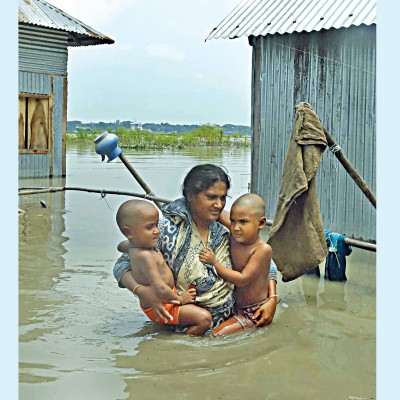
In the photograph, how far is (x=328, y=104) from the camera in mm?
8531

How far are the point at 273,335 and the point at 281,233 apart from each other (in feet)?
3.58

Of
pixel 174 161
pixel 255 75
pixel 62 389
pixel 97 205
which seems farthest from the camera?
pixel 174 161

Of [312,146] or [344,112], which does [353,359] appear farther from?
[344,112]

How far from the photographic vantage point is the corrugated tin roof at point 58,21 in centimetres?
1501

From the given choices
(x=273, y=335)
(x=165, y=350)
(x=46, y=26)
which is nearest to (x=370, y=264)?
(x=273, y=335)

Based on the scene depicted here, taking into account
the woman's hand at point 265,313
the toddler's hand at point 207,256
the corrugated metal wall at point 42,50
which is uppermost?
the corrugated metal wall at point 42,50

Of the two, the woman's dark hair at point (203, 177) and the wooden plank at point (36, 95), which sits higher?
the wooden plank at point (36, 95)

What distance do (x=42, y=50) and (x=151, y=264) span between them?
12.4m

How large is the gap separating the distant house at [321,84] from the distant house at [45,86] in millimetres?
7284

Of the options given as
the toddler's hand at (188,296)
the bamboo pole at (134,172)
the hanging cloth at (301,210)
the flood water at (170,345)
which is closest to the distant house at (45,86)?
the flood water at (170,345)

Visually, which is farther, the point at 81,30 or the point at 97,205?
the point at 81,30

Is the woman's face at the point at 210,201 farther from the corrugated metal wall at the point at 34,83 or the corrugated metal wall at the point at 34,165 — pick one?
the corrugated metal wall at the point at 34,83

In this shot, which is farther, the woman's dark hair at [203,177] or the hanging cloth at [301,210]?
the hanging cloth at [301,210]

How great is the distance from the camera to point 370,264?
7.37 metres
